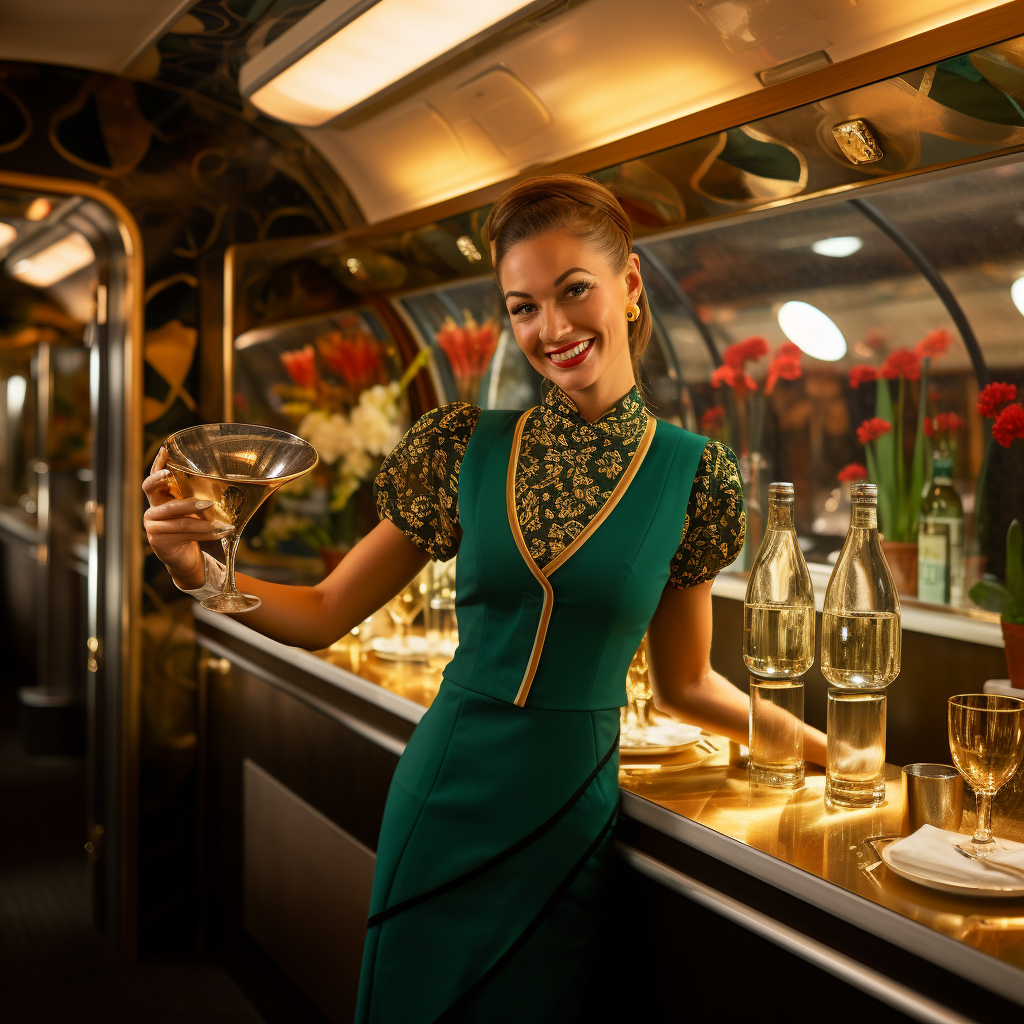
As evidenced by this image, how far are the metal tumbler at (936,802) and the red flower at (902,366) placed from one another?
1.21 m

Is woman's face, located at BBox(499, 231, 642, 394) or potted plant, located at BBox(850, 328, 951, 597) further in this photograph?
potted plant, located at BBox(850, 328, 951, 597)

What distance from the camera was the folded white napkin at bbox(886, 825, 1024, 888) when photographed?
1188mm

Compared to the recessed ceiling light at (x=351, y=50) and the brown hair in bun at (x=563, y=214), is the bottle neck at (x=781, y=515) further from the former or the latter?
the recessed ceiling light at (x=351, y=50)

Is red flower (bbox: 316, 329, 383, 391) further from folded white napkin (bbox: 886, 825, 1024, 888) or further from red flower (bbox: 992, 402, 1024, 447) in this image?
folded white napkin (bbox: 886, 825, 1024, 888)

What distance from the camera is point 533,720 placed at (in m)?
1.50

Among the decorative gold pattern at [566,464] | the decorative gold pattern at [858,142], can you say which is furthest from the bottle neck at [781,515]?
the decorative gold pattern at [858,142]

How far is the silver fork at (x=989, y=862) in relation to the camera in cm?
121

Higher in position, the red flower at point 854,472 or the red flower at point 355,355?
the red flower at point 355,355

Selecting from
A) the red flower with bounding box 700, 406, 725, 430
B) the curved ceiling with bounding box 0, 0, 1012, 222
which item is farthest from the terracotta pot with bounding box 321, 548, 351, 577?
the red flower with bounding box 700, 406, 725, 430

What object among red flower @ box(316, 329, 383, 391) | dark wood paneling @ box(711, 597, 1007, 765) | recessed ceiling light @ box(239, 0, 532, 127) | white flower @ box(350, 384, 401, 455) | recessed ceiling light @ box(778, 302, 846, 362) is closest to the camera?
dark wood paneling @ box(711, 597, 1007, 765)

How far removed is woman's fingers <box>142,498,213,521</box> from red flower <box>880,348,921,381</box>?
1.69 metres

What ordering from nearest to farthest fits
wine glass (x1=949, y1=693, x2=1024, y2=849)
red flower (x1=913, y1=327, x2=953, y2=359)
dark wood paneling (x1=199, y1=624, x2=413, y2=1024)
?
wine glass (x1=949, y1=693, x2=1024, y2=849), red flower (x1=913, y1=327, x2=953, y2=359), dark wood paneling (x1=199, y1=624, x2=413, y2=1024)

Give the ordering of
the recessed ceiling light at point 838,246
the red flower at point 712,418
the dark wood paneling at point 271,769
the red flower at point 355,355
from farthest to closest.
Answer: the red flower at point 355,355
the red flower at point 712,418
the recessed ceiling light at point 838,246
the dark wood paneling at point 271,769

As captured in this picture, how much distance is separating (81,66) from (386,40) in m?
1.20
